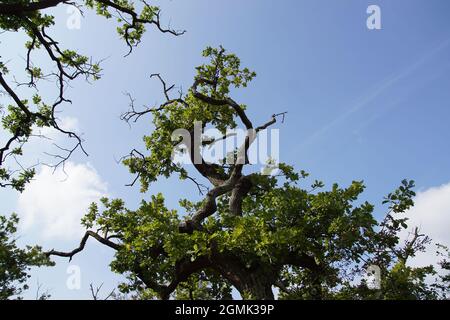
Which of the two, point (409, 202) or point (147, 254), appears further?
point (147, 254)

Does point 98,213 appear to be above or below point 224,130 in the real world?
below

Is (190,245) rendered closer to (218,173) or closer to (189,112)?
(218,173)

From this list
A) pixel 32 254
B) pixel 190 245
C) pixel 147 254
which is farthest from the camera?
pixel 32 254

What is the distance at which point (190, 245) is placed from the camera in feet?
34.0

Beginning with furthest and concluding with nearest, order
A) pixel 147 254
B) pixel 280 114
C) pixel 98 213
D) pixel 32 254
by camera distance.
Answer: pixel 32 254, pixel 280 114, pixel 98 213, pixel 147 254

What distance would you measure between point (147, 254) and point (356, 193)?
670 centimetres

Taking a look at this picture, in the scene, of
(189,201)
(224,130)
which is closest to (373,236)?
(189,201)

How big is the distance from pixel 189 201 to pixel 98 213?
3537 mm

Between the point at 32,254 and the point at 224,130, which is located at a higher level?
the point at 224,130

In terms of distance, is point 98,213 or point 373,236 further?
point 98,213
